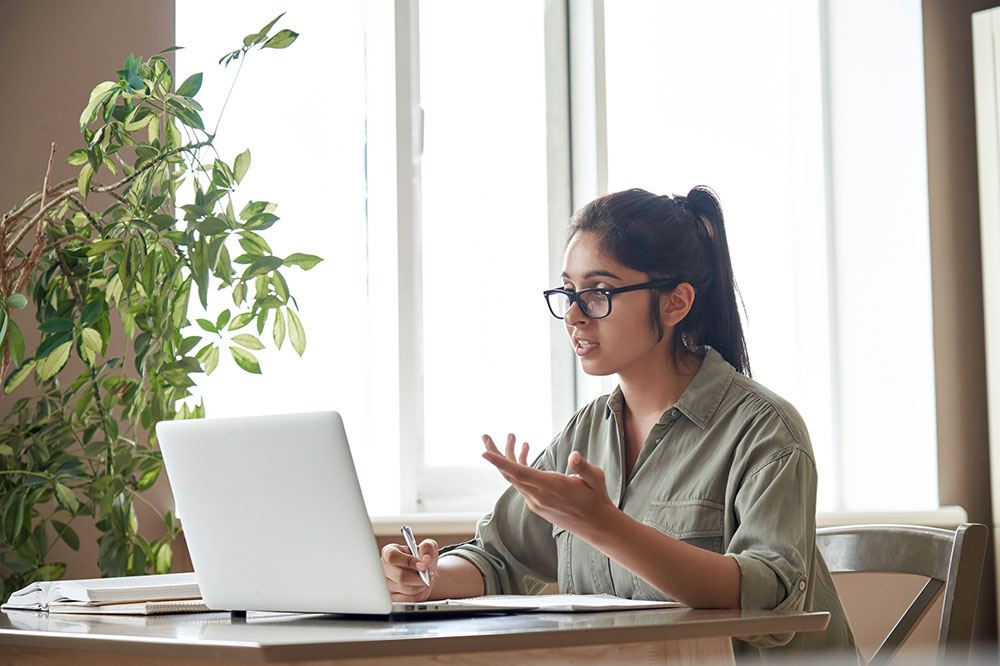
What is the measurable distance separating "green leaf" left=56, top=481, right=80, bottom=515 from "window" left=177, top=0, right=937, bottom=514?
88 centimetres

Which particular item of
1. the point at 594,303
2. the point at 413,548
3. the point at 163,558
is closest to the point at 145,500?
the point at 163,558

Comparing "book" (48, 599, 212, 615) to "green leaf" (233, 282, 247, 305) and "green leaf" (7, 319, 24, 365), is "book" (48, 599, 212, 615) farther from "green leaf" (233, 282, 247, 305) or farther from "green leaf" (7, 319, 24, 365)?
"green leaf" (233, 282, 247, 305)

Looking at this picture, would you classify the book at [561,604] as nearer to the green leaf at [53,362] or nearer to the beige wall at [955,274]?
the green leaf at [53,362]

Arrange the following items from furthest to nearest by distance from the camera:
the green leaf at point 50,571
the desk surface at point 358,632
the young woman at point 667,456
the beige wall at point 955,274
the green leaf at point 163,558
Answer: the beige wall at point 955,274
the green leaf at point 163,558
the green leaf at point 50,571
the young woman at point 667,456
the desk surface at point 358,632

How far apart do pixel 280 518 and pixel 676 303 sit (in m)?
0.78

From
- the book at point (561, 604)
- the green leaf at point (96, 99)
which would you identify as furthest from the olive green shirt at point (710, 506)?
the green leaf at point (96, 99)

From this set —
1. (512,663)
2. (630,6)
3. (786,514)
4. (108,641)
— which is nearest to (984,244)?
(630,6)

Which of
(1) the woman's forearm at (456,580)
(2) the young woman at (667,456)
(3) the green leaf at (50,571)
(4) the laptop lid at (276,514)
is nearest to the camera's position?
(4) the laptop lid at (276,514)

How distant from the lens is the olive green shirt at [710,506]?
4.53 feet

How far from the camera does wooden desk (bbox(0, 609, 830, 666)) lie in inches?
37.0

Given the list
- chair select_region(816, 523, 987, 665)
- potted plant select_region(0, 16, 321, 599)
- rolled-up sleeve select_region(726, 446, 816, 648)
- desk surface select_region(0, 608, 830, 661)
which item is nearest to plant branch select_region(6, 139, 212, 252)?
potted plant select_region(0, 16, 321, 599)

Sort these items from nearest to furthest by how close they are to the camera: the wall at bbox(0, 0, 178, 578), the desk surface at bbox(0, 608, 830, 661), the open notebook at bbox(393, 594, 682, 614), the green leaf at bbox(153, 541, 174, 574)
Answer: the desk surface at bbox(0, 608, 830, 661) < the open notebook at bbox(393, 594, 682, 614) < the green leaf at bbox(153, 541, 174, 574) < the wall at bbox(0, 0, 178, 578)

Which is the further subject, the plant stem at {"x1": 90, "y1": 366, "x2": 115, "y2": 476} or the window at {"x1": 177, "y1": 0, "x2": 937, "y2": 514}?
the window at {"x1": 177, "y1": 0, "x2": 937, "y2": 514}

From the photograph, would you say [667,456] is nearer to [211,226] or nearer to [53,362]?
[211,226]
